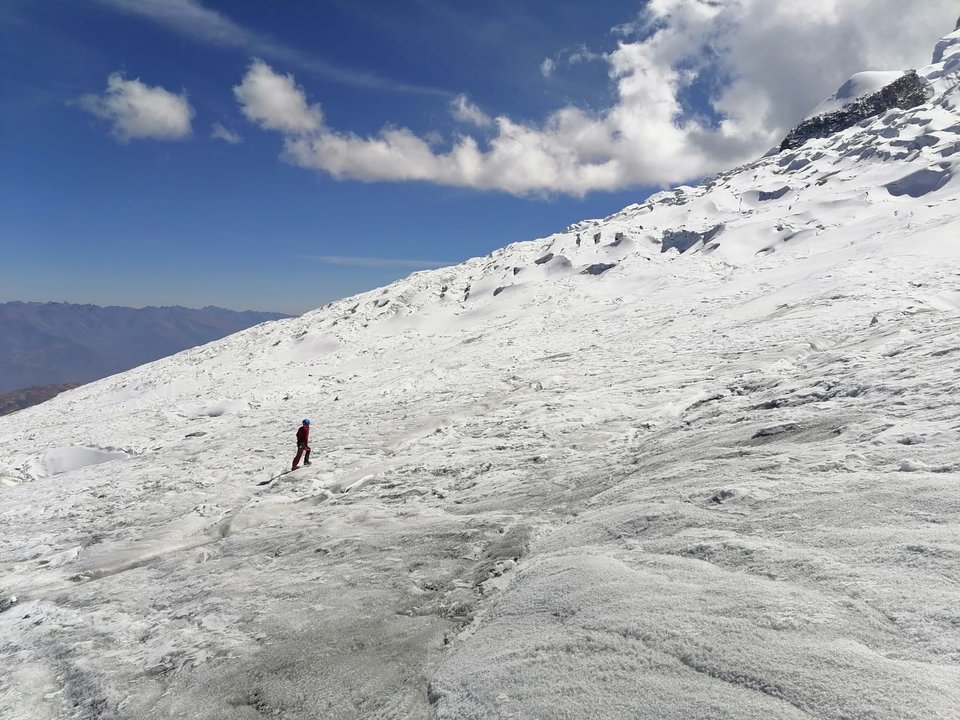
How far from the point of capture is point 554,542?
8.30 meters

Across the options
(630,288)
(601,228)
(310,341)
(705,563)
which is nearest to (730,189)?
(601,228)

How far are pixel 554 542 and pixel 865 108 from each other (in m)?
118

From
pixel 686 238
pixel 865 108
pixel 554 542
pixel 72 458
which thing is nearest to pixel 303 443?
pixel 554 542

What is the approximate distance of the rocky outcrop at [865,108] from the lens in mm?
90875

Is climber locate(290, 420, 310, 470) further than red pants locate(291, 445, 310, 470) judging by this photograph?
No

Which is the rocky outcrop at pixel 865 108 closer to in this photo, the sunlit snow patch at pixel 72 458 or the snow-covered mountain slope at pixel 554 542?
the snow-covered mountain slope at pixel 554 542

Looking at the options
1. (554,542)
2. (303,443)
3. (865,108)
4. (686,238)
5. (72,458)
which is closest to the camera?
(554,542)

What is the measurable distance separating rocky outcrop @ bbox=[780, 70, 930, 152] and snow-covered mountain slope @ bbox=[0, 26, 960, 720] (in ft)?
284

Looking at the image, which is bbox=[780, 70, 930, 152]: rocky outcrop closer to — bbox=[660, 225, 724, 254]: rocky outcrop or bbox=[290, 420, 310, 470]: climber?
bbox=[660, 225, 724, 254]: rocky outcrop

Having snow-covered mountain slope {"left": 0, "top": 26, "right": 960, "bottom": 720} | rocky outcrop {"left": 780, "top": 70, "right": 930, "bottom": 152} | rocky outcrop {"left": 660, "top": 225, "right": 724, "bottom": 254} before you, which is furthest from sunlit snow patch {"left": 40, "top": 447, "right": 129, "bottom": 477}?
rocky outcrop {"left": 780, "top": 70, "right": 930, "bottom": 152}

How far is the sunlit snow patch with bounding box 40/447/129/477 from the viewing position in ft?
81.6

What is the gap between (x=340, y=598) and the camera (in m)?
8.05

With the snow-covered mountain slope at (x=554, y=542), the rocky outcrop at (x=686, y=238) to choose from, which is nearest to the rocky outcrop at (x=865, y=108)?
the rocky outcrop at (x=686, y=238)

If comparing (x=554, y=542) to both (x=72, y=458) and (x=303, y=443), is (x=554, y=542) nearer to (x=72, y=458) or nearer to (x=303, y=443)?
(x=303, y=443)
